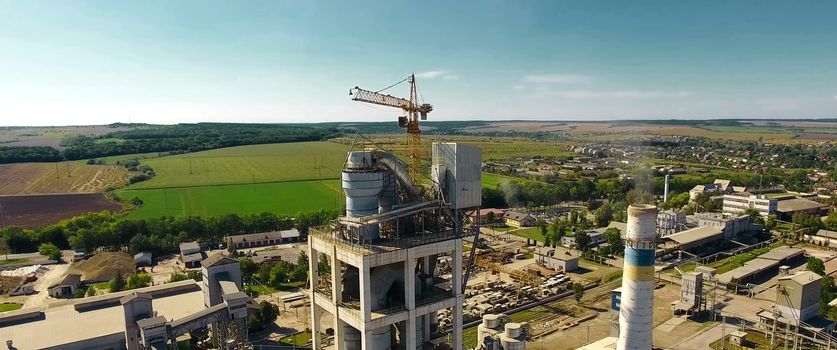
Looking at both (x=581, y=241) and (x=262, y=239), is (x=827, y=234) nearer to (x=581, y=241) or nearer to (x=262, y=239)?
(x=581, y=241)

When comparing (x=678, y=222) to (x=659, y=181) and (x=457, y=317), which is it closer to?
(x=659, y=181)

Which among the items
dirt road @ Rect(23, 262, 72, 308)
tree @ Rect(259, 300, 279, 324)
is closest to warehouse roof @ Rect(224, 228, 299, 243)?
dirt road @ Rect(23, 262, 72, 308)

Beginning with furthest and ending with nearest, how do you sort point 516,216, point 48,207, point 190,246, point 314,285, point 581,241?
point 48,207
point 516,216
point 581,241
point 190,246
point 314,285

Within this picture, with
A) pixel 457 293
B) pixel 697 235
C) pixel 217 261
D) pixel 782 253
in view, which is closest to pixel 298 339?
pixel 217 261

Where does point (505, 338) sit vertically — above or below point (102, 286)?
above

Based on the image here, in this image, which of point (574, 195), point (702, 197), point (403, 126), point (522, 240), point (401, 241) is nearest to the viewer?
point (401, 241)

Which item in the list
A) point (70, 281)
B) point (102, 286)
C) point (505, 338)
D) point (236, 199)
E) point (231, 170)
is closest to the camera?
point (505, 338)

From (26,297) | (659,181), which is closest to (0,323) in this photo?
(26,297)

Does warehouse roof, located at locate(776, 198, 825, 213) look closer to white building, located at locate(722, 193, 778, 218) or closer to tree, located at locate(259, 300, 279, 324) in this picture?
white building, located at locate(722, 193, 778, 218)
